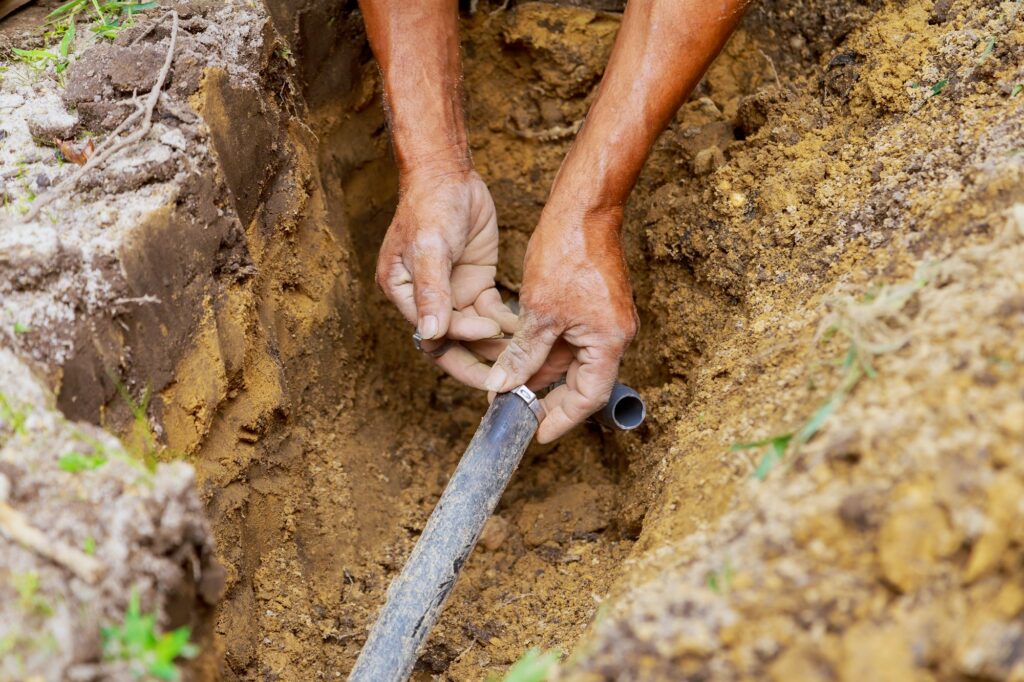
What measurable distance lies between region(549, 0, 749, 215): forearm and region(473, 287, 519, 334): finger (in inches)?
12.2

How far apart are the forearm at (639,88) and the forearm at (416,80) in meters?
0.34

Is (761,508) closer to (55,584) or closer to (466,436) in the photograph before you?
(55,584)

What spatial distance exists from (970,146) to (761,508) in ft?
3.07

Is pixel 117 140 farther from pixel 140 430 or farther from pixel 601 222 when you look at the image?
pixel 601 222

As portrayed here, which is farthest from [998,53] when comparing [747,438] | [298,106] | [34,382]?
[34,382]

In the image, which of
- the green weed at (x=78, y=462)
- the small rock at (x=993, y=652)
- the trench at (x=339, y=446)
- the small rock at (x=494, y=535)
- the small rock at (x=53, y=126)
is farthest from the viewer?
the small rock at (x=494, y=535)

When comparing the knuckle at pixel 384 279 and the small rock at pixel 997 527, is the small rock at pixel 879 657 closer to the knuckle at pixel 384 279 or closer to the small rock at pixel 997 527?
the small rock at pixel 997 527

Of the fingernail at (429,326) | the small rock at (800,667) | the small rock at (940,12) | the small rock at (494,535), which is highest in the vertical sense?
the small rock at (940,12)

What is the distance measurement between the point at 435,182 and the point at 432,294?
1.03 ft

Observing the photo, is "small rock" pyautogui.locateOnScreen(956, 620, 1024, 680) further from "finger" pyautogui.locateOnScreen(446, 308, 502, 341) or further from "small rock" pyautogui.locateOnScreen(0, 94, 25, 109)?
"small rock" pyautogui.locateOnScreen(0, 94, 25, 109)

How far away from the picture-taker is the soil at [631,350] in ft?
3.36

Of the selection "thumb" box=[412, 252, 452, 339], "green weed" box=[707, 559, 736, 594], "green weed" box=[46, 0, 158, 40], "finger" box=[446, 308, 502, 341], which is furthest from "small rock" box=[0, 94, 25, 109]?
"green weed" box=[707, 559, 736, 594]

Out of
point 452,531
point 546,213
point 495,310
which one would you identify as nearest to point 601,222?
point 546,213

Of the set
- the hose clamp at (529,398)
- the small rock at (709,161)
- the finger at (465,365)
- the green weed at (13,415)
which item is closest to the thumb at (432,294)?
the finger at (465,365)
